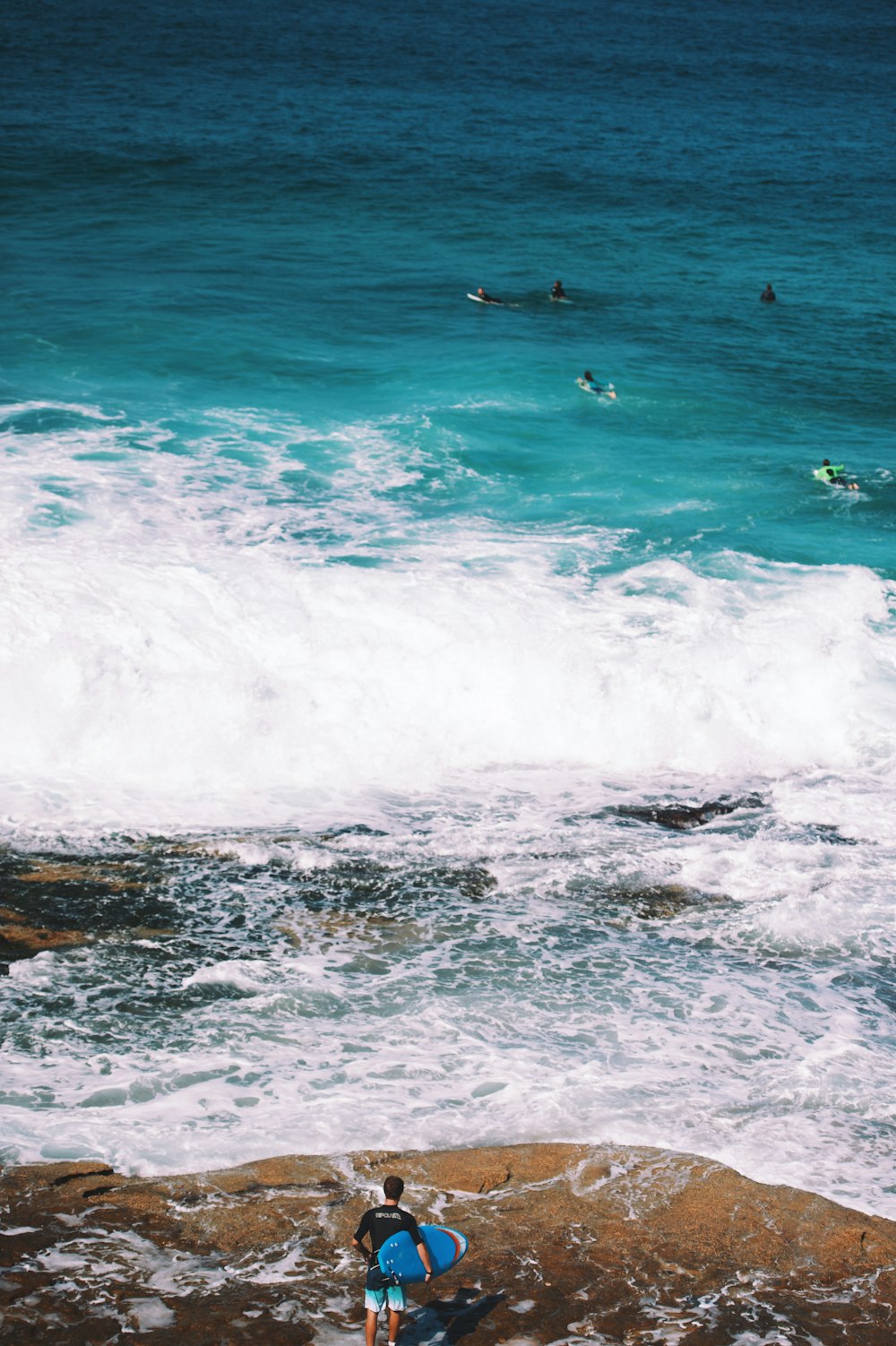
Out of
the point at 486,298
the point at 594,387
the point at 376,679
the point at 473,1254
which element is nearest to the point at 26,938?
the point at 473,1254

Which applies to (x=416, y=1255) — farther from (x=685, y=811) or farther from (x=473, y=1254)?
(x=685, y=811)

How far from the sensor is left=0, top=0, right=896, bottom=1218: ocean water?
10.1 meters

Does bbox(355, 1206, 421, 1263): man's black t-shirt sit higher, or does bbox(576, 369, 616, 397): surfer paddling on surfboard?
bbox(576, 369, 616, 397): surfer paddling on surfboard

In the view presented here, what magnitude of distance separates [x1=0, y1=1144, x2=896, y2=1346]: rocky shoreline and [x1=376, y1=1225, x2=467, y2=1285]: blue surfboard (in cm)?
33

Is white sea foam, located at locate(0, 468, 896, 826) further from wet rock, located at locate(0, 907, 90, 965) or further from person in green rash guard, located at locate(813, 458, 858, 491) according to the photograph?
person in green rash guard, located at locate(813, 458, 858, 491)

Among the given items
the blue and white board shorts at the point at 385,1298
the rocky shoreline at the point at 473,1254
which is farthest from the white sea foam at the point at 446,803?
the blue and white board shorts at the point at 385,1298

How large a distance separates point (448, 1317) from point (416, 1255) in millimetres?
562

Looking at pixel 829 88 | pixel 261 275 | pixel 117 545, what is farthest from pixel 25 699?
pixel 829 88

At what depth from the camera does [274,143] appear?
4697cm

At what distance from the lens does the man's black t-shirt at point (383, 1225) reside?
737 centimetres

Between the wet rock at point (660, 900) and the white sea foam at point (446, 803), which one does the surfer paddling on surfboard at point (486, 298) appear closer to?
the white sea foam at point (446, 803)

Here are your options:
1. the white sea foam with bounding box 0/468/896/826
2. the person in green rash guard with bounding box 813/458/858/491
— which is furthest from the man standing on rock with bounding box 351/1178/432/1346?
the person in green rash guard with bounding box 813/458/858/491

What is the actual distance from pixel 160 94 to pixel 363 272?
2218cm

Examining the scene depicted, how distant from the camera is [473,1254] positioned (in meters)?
7.97
